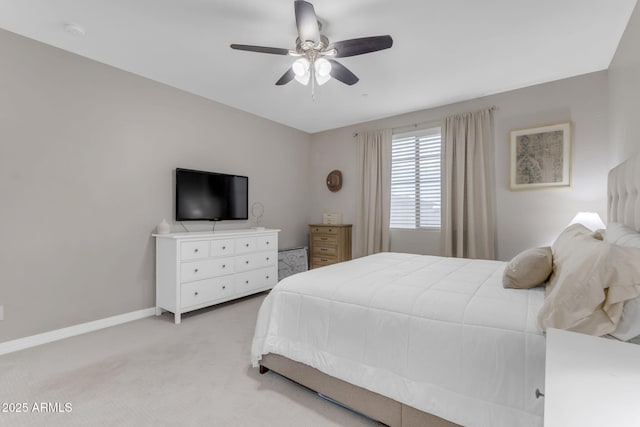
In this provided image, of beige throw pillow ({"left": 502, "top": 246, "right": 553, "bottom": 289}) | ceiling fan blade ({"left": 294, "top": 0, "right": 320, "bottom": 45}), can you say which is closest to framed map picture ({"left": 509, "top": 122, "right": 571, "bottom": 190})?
beige throw pillow ({"left": 502, "top": 246, "right": 553, "bottom": 289})

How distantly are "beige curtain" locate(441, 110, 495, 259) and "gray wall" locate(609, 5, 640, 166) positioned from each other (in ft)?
3.62

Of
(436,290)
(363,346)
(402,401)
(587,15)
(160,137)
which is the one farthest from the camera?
(160,137)

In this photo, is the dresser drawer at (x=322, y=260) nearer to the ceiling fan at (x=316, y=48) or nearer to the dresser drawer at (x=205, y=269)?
the dresser drawer at (x=205, y=269)

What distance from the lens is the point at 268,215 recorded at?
460 cm

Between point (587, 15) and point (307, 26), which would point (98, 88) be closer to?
point (307, 26)

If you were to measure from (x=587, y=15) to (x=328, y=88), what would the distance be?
233 centimetres

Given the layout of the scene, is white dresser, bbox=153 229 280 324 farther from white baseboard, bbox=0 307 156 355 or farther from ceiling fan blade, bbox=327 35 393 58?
ceiling fan blade, bbox=327 35 393 58

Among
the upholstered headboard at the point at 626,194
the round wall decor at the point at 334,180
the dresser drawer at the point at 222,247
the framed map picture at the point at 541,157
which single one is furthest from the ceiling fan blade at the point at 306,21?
the round wall decor at the point at 334,180

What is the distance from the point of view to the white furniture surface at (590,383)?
49 centimetres

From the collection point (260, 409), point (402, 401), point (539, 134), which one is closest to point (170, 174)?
point (260, 409)

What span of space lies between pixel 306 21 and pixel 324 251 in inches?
136

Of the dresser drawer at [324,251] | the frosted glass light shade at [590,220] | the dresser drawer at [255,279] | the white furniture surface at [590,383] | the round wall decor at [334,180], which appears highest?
the round wall decor at [334,180]

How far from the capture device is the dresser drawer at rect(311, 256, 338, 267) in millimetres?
4672

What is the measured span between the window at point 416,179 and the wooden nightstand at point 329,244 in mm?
789
